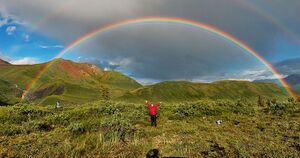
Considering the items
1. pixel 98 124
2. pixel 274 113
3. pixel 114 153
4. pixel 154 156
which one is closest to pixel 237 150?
pixel 154 156

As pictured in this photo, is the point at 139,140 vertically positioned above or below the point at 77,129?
below

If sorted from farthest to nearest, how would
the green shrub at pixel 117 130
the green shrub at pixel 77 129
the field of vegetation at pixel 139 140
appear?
the green shrub at pixel 77 129
the green shrub at pixel 117 130
the field of vegetation at pixel 139 140

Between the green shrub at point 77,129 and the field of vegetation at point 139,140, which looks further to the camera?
the green shrub at point 77,129

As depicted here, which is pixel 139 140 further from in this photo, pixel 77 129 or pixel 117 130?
pixel 77 129

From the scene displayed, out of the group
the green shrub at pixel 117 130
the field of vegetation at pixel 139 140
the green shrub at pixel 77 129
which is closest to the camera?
the field of vegetation at pixel 139 140

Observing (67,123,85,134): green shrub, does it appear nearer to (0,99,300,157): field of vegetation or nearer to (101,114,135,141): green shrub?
(0,99,300,157): field of vegetation

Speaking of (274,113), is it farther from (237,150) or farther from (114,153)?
(114,153)

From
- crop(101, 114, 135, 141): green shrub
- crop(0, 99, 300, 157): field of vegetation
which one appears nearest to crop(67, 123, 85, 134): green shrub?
crop(0, 99, 300, 157): field of vegetation

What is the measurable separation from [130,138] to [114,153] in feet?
8.11

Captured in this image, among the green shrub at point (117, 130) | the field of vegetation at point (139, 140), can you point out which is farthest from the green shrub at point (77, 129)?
the green shrub at point (117, 130)

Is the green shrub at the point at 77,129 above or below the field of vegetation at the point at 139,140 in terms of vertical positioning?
above

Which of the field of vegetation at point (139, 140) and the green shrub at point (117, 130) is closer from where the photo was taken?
the field of vegetation at point (139, 140)

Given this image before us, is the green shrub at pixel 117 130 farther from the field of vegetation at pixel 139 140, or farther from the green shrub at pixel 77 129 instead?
the green shrub at pixel 77 129

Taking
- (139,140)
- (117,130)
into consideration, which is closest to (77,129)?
(117,130)
